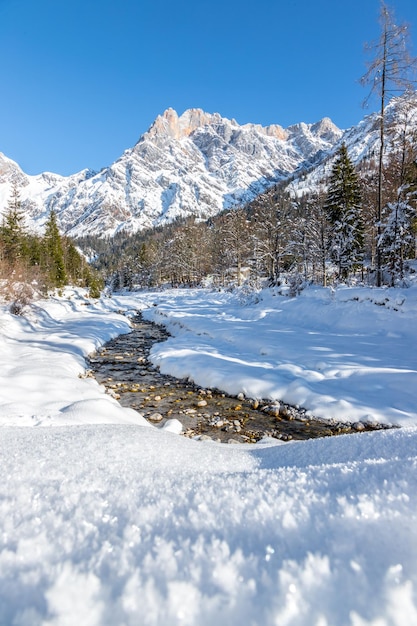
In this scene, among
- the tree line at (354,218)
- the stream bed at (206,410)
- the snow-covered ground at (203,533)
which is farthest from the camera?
the tree line at (354,218)

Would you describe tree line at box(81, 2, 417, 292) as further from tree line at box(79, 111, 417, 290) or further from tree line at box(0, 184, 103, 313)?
tree line at box(0, 184, 103, 313)

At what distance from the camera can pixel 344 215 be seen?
23234mm

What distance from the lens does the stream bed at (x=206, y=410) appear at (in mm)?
5613

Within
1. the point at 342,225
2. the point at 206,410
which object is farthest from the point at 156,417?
the point at 342,225

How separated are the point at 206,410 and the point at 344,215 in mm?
21635

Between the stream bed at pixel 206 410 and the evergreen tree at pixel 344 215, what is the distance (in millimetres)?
18206

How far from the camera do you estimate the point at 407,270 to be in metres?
16.5

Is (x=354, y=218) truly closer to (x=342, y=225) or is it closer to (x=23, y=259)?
(x=342, y=225)

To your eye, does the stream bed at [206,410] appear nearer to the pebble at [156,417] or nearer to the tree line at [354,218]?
the pebble at [156,417]

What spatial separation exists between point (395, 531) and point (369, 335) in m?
10.5

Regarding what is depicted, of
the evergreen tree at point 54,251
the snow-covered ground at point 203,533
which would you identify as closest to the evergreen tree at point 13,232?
the evergreen tree at point 54,251

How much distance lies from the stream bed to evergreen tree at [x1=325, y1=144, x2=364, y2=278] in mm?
18206

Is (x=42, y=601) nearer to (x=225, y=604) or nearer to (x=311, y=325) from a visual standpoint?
(x=225, y=604)

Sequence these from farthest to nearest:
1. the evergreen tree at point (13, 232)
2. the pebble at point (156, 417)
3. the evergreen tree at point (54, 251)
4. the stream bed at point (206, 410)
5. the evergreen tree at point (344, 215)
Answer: the evergreen tree at point (54, 251) < the evergreen tree at point (13, 232) < the evergreen tree at point (344, 215) < the pebble at point (156, 417) < the stream bed at point (206, 410)
